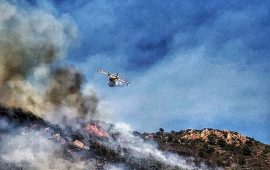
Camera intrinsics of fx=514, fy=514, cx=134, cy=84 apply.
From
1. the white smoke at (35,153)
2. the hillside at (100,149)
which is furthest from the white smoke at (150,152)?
the white smoke at (35,153)

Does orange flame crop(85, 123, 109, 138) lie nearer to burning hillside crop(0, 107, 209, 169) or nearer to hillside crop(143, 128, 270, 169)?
burning hillside crop(0, 107, 209, 169)

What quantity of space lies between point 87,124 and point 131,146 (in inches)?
683

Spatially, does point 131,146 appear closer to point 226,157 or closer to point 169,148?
point 169,148

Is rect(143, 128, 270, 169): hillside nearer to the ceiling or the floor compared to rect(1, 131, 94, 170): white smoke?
nearer to the ceiling

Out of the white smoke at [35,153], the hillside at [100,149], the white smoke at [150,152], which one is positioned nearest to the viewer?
the white smoke at [35,153]

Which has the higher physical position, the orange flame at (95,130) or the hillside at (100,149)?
the orange flame at (95,130)

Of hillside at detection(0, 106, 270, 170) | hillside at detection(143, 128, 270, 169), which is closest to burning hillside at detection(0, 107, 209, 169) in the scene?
hillside at detection(0, 106, 270, 170)

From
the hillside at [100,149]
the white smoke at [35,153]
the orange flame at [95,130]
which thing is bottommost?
the white smoke at [35,153]

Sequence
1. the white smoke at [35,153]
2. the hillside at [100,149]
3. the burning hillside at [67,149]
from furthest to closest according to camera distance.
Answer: the hillside at [100,149] → the burning hillside at [67,149] → the white smoke at [35,153]

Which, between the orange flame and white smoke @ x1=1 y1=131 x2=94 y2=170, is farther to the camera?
the orange flame

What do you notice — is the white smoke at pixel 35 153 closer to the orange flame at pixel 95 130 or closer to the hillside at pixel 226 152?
the orange flame at pixel 95 130

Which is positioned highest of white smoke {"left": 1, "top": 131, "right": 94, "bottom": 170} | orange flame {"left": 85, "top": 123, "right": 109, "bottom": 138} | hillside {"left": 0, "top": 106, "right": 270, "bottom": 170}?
orange flame {"left": 85, "top": 123, "right": 109, "bottom": 138}

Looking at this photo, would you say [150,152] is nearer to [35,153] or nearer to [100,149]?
[100,149]

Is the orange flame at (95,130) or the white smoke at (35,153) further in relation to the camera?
the orange flame at (95,130)
